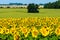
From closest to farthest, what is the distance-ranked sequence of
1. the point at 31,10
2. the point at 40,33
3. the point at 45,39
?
1. the point at 45,39
2. the point at 40,33
3. the point at 31,10

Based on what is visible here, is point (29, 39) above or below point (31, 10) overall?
above

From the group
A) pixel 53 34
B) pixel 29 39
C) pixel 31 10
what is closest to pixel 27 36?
pixel 29 39

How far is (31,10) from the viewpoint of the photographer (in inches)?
1805

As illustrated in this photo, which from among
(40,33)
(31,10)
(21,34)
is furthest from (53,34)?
(31,10)

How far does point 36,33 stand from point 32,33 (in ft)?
0.32

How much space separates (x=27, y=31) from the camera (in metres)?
7.05

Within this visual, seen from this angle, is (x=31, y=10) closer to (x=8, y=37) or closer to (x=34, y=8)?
(x=34, y=8)

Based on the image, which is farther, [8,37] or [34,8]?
[34,8]

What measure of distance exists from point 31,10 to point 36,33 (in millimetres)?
39127

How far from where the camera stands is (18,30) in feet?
25.0

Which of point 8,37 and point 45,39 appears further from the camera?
point 8,37

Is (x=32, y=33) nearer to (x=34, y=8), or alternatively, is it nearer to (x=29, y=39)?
(x=29, y=39)

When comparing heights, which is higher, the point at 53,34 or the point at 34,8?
the point at 53,34

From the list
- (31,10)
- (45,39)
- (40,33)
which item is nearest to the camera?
(45,39)
